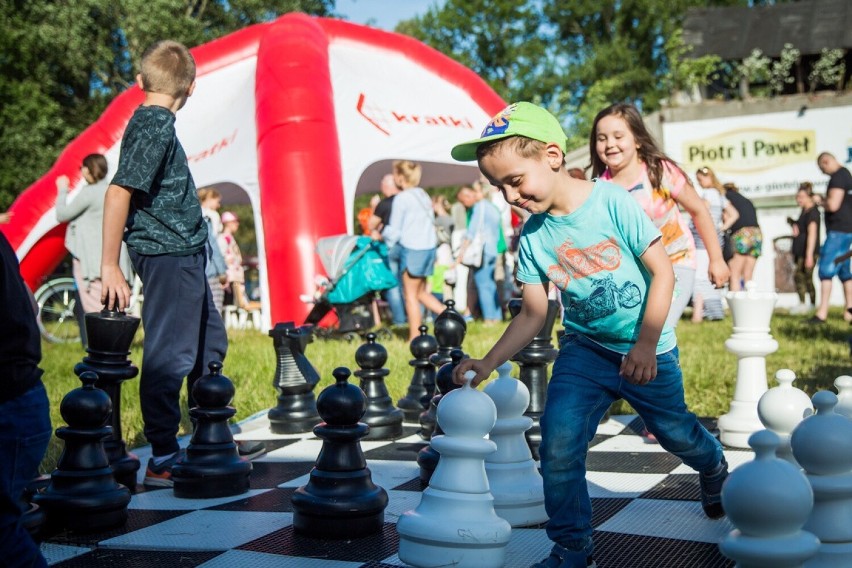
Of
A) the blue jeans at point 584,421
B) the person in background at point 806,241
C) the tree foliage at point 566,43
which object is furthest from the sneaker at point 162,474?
the tree foliage at point 566,43

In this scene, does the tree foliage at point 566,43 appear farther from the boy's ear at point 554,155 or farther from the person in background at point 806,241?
the boy's ear at point 554,155

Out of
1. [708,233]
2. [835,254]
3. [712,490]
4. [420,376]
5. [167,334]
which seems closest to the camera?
[712,490]

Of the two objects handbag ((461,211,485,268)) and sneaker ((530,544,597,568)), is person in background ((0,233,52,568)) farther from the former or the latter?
handbag ((461,211,485,268))

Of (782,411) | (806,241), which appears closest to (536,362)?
(782,411)

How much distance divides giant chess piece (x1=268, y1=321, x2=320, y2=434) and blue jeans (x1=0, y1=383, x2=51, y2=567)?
83.2 inches

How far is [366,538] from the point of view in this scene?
2.24 m

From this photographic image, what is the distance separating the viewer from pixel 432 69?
9.85 meters

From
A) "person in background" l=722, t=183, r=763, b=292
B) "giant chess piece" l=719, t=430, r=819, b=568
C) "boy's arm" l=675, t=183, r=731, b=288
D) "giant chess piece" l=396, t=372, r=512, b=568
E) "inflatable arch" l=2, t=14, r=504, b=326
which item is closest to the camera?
"giant chess piece" l=719, t=430, r=819, b=568

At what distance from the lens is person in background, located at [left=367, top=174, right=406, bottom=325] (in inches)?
314

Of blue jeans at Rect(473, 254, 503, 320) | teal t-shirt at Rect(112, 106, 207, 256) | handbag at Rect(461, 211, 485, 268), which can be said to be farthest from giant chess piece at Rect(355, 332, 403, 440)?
blue jeans at Rect(473, 254, 503, 320)

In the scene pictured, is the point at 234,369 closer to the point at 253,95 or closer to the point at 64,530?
the point at 64,530

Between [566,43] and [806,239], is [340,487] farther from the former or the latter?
[566,43]

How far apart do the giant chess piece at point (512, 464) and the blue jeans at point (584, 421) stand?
0.87 ft

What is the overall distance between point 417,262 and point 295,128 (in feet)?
5.70
